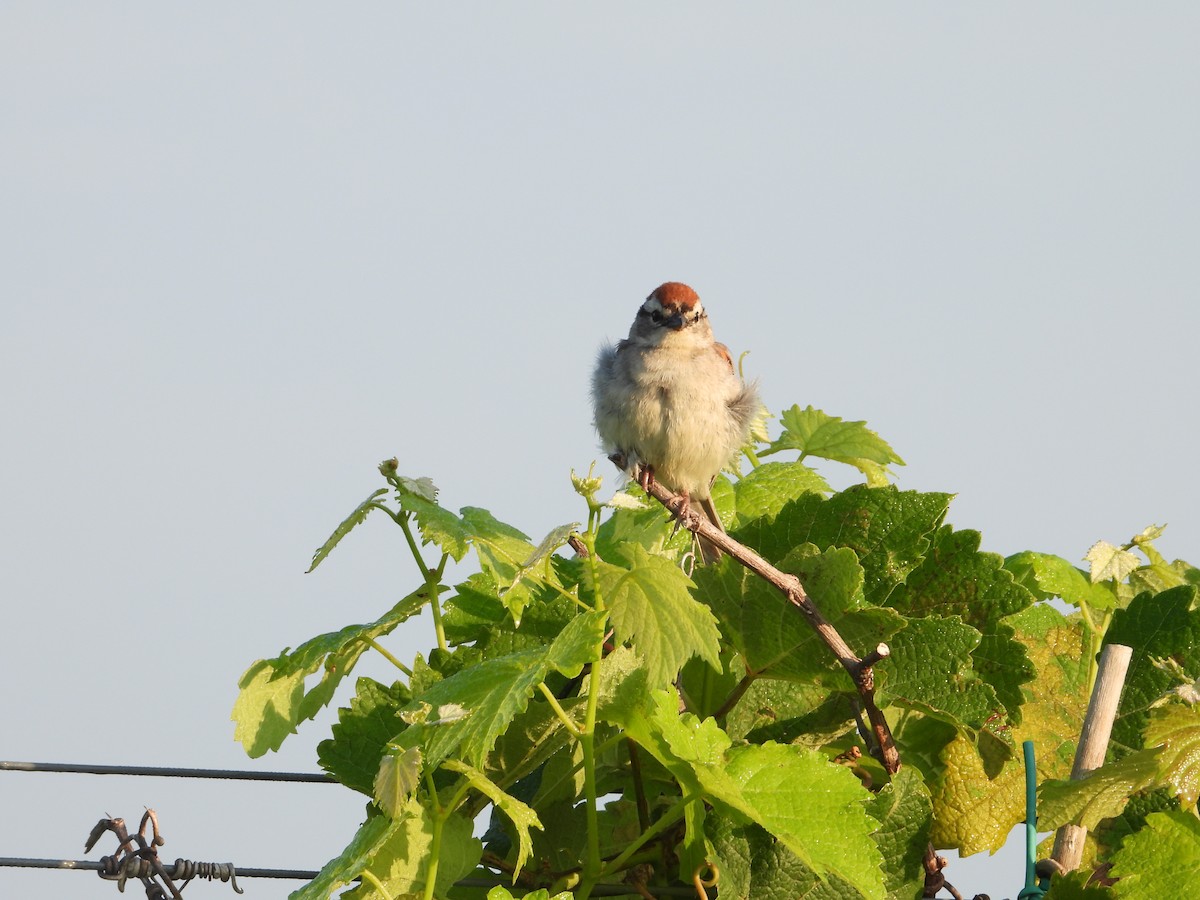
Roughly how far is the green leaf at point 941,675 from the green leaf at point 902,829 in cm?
13

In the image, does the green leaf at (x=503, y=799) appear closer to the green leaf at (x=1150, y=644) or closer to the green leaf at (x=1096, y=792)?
the green leaf at (x=1096, y=792)

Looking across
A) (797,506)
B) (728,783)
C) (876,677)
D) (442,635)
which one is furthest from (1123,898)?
(442,635)

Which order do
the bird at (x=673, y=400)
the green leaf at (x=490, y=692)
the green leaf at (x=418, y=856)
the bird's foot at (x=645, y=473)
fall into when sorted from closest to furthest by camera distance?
1. the green leaf at (x=490, y=692)
2. the green leaf at (x=418, y=856)
3. the bird's foot at (x=645, y=473)
4. the bird at (x=673, y=400)

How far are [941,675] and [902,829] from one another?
28cm

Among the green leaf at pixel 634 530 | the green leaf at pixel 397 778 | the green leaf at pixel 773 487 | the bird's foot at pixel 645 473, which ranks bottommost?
the green leaf at pixel 397 778

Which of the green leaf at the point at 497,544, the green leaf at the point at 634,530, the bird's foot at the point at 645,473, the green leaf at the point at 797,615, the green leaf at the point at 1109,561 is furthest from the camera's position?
the bird's foot at the point at 645,473

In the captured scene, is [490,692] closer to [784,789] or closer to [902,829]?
[784,789]

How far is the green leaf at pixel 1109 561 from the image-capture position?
3.20m

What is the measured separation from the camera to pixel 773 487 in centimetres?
345

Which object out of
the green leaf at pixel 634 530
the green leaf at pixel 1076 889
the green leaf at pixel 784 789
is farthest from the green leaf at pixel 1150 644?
the green leaf at pixel 634 530

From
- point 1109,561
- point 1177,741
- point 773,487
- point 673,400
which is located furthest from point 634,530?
point 673,400

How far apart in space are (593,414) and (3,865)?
283cm

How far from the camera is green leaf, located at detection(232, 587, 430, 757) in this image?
271 cm

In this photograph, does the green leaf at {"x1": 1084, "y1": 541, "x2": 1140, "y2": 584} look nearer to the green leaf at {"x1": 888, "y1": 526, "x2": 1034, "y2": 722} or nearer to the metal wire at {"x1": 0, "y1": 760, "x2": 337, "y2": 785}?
the green leaf at {"x1": 888, "y1": 526, "x2": 1034, "y2": 722}
